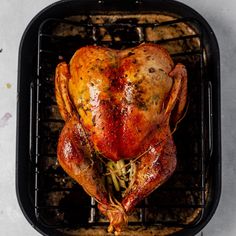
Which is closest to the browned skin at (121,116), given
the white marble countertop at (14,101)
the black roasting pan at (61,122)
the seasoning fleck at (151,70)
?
the seasoning fleck at (151,70)

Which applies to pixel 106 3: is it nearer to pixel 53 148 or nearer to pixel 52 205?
pixel 53 148

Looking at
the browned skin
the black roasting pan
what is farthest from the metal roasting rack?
the browned skin

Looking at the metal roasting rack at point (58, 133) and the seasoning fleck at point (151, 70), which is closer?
the seasoning fleck at point (151, 70)

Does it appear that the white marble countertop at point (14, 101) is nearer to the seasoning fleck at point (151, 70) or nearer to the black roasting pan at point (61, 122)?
the black roasting pan at point (61, 122)

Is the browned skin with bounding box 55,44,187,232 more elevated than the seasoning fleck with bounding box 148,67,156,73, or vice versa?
the seasoning fleck with bounding box 148,67,156,73

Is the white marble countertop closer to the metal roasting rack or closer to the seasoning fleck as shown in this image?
the metal roasting rack

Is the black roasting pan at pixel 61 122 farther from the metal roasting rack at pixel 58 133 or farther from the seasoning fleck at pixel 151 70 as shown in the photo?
the seasoning fleck at pixel 151 70

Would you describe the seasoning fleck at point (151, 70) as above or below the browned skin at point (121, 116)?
above
